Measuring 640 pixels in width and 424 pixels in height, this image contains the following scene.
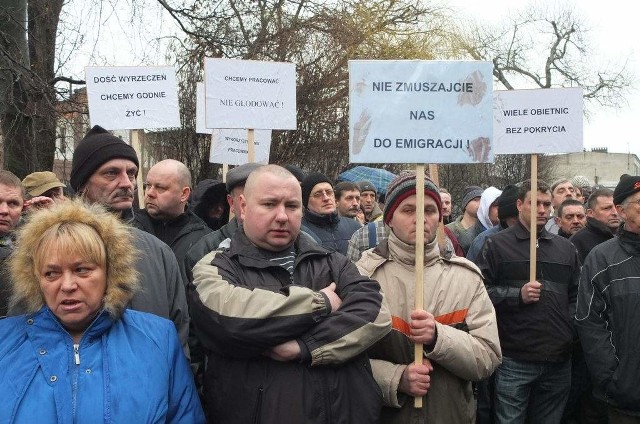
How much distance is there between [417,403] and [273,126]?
311cm

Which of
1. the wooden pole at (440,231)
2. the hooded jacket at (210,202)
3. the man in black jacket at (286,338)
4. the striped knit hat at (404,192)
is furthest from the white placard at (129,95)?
the man in black jacket at (286,338)

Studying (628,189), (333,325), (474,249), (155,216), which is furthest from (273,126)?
(333,325)

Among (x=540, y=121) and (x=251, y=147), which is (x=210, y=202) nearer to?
(x=251, y=147)

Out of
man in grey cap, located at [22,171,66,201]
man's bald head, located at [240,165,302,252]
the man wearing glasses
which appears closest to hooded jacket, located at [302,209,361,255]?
the man wearing glasses

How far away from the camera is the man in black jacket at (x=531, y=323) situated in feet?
17.0

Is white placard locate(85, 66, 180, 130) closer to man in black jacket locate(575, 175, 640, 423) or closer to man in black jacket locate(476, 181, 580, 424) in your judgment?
man in black jacket locate(476, 181, 580, 424)

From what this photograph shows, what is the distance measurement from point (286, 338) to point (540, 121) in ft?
12.8

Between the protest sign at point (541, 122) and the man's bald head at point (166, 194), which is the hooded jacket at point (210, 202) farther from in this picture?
the protest sign at point (541, 122)

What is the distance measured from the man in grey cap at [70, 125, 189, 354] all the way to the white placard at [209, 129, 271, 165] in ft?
12.0

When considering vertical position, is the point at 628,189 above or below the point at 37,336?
above

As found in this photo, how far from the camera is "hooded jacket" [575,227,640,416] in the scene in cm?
448

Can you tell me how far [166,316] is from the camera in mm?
3160

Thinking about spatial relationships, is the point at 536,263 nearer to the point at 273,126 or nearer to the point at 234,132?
the point at 273,126

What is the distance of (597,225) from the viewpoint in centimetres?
634
